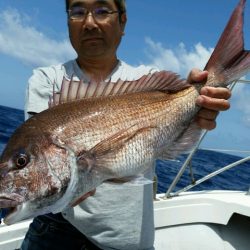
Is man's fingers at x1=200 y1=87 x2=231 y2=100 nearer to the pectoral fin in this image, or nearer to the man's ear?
the pectoral fin

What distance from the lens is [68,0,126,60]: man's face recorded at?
243 cm

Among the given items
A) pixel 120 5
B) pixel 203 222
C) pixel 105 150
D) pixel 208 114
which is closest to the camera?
pixel 105 150

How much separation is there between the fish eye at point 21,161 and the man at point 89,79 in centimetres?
57

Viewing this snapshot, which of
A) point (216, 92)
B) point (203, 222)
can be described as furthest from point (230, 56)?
point (203, 222)

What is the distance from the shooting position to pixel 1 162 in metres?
1.76

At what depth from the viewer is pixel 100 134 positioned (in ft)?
6.07

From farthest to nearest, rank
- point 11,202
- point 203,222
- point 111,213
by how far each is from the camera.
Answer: point 203,222
point 111,213
point 11,202

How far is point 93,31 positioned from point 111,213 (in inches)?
43.3

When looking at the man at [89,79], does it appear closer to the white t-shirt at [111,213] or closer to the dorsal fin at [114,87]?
the white t-shirt at [111,213]

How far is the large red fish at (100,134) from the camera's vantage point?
168 centimetres

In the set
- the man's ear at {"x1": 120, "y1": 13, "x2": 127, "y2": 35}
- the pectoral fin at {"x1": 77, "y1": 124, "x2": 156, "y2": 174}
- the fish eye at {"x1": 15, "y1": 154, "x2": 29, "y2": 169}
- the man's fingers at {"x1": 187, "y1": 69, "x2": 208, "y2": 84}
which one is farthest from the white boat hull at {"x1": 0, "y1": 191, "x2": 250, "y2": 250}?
the fish eye at {"x1": 15, "y1": 154, "x2": 29, "y2": 169}

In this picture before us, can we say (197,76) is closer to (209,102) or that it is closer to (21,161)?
(209,102)

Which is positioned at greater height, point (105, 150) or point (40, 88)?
point (40, 88)

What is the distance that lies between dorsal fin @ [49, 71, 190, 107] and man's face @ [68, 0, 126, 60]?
1.74 feet
